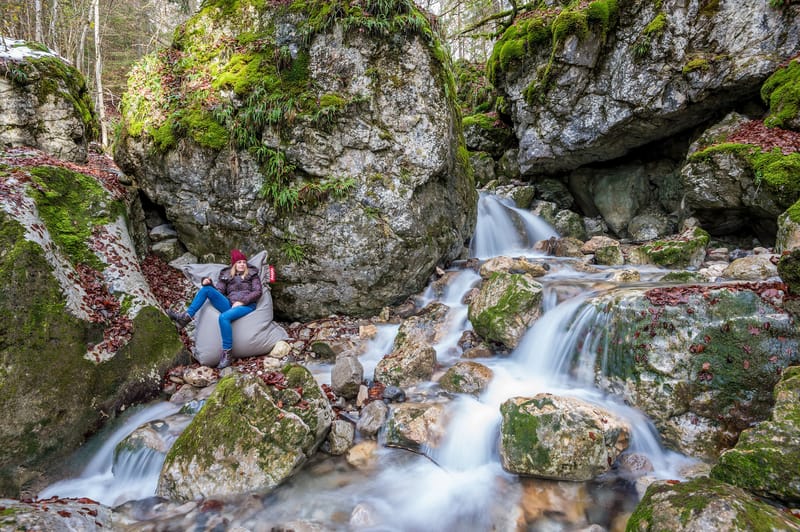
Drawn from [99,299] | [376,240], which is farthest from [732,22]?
[99,299]

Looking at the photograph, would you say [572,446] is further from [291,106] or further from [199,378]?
[291,106]

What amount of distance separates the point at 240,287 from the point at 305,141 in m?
2.82

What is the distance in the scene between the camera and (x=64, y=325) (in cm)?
423

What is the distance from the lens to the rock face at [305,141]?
6.47 meters

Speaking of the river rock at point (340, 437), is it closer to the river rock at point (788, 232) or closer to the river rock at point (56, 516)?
the river rock at point (56, 516)

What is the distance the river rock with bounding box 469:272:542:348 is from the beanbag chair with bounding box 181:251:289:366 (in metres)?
3.42

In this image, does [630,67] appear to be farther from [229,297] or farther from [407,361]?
[229,297]

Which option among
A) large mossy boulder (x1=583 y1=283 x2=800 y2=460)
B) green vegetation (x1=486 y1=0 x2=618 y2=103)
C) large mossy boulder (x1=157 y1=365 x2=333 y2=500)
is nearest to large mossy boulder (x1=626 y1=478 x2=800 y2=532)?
large mossy boulder (x1=583 y1=283 x2=800 y2=460)

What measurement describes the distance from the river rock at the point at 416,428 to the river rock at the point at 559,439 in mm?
731

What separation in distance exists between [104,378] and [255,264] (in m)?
2.64

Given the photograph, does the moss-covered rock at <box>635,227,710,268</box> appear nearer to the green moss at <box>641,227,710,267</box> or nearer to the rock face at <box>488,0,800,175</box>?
the green moss at <box>641,227,710,267</box>

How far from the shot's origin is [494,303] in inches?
226

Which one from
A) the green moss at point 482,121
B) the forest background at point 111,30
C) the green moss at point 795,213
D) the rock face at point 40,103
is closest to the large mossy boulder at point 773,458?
the green moss at point 795,213

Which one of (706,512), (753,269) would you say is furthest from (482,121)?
(706,512)
